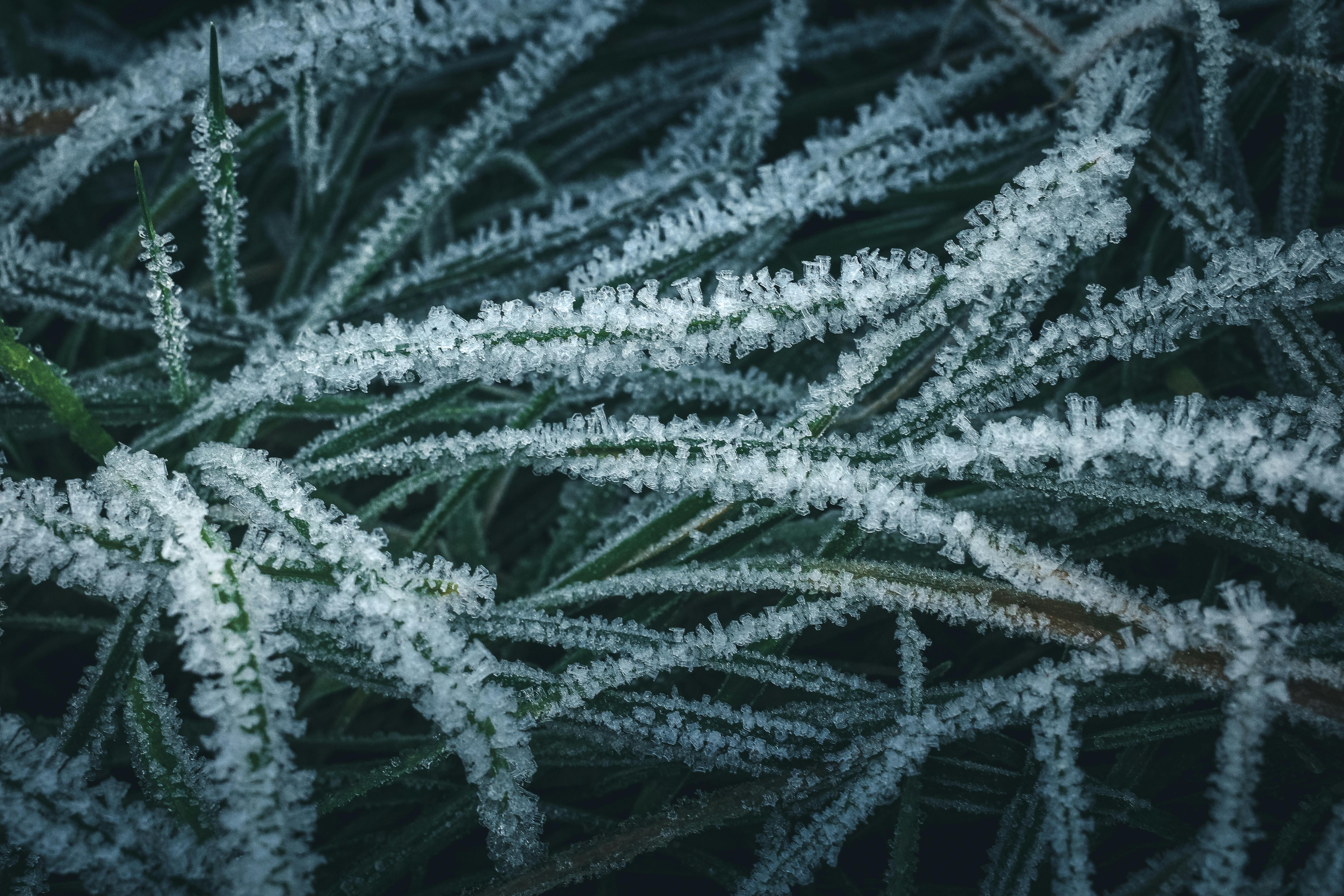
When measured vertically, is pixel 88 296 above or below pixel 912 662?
above

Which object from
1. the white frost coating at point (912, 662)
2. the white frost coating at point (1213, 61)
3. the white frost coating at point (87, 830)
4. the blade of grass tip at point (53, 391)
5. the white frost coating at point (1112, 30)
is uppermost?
the white frost coating at point (1112, 30)

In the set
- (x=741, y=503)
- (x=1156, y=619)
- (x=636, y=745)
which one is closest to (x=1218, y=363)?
(x=1156, y=619)

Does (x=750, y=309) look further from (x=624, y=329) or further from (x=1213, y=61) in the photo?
(x=1213, y=61)

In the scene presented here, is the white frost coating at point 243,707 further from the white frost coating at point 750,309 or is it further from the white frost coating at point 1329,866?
the white frost coating at point 1329,866

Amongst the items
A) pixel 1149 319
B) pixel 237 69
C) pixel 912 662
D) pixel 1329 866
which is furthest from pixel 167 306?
pixel 1329 866

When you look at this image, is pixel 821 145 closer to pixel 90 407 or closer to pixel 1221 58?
pixel 1221 58

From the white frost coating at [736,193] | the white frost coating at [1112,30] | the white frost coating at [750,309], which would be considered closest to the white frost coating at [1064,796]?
the white frost coating at [750,309]
